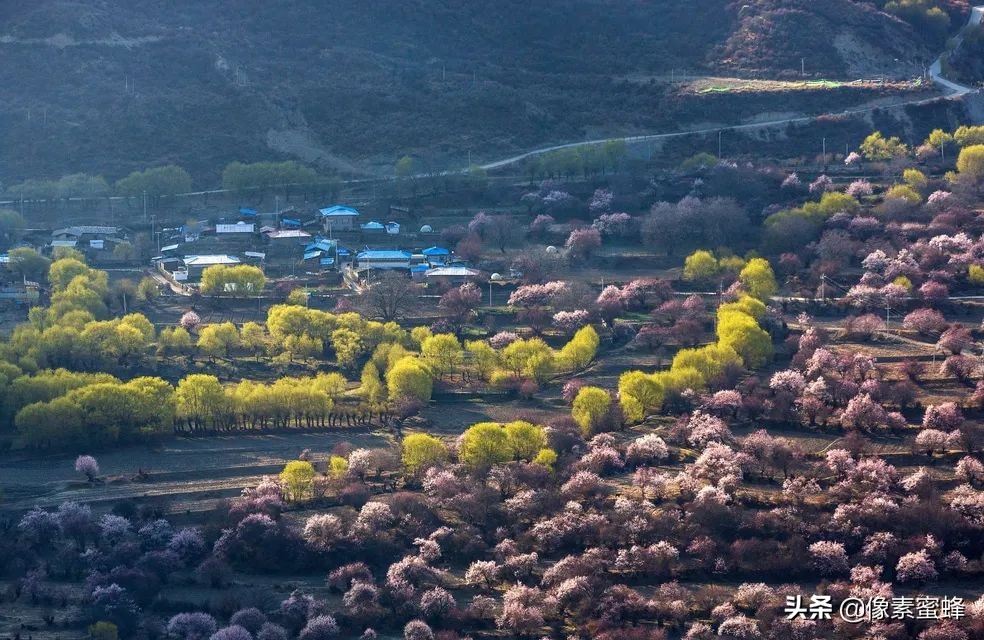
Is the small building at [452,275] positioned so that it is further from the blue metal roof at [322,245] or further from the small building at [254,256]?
the small building at [254,256]

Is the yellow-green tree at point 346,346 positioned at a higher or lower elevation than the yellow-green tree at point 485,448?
higher

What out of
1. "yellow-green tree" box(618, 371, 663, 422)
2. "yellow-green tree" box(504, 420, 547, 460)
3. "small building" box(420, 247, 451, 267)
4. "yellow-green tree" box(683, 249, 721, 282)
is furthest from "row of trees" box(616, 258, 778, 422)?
"small building" box(420, 247, 451, 267)

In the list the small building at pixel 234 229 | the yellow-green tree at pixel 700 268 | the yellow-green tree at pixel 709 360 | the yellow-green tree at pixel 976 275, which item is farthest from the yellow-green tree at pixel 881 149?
the small building at pixel 234 229

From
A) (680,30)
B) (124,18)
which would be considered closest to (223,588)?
(124,18)

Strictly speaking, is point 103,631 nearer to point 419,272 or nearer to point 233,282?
point 233,282

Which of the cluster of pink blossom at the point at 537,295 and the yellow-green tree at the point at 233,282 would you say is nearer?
the cluster of pink blossom at the point at 537,295

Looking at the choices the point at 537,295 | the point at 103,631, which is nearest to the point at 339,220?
the point at 537,295

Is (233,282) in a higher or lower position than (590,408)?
higher

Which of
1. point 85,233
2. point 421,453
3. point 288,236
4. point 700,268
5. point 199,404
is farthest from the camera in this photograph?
point 85,233

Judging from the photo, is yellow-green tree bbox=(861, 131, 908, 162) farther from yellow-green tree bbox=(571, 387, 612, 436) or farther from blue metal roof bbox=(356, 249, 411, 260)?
yellow-green tree bbox=(571, 387, 612, 436)
